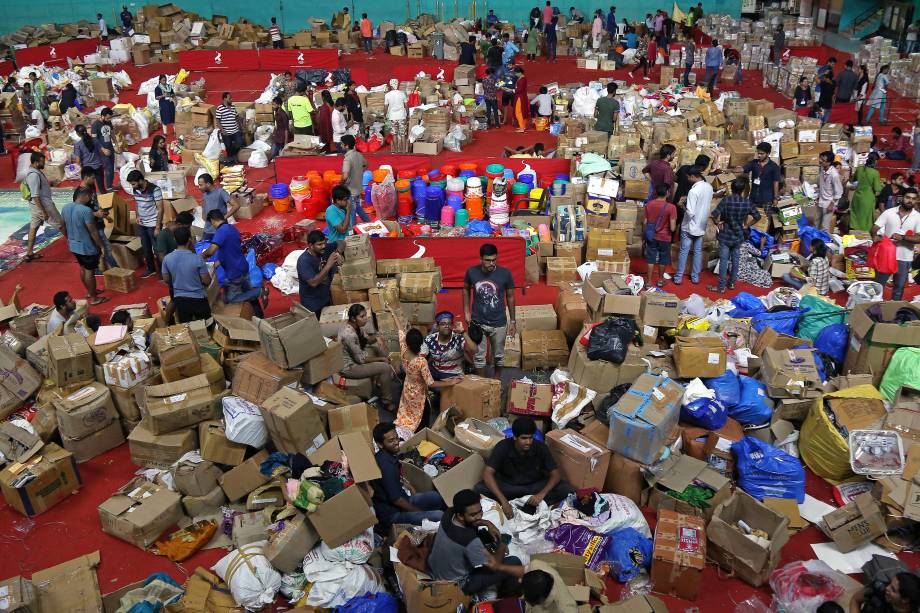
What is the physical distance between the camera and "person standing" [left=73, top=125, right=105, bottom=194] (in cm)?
1217

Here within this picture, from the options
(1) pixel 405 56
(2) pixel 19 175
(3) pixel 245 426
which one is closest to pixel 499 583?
(3) pixel 245 426

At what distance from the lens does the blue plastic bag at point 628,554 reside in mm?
5230

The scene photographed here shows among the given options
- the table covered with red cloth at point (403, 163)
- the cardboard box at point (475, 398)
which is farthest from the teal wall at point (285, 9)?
the cardboard box at point (475, 398)

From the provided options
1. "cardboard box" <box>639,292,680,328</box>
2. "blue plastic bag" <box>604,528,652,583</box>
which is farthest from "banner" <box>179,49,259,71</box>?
"blue plastic bag" <box>604,528,652,583</box>

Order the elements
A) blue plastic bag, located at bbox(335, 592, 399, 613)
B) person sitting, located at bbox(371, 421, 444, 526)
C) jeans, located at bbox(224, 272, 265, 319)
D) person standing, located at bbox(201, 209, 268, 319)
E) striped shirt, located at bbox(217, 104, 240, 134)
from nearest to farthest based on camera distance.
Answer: blue plastic bag, located at bbox(335, 592, 399, 613) < person sitting, located at bbox(371, 421, 444, 526) < person standing, located at bbox(201, 209, 268, 319) < jeans, located at bbox(224, 272, 265, 319) < striped shirt, located at bbox(217, 104, 240, 134)

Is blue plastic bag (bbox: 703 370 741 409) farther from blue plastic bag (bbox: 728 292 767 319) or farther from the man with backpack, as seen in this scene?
the man with backpack

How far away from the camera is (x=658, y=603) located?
461 centimetres

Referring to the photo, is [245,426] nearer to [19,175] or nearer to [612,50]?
[19,175]

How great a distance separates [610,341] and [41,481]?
497cm

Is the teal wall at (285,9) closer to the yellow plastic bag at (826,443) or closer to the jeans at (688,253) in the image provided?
the jeans at (688,253)

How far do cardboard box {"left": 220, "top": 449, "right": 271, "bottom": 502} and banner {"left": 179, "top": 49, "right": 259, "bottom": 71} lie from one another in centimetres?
1750

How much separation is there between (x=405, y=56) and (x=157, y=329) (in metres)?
17.4

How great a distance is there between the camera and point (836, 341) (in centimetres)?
720

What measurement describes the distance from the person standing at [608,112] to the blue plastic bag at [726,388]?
7.87 metres
